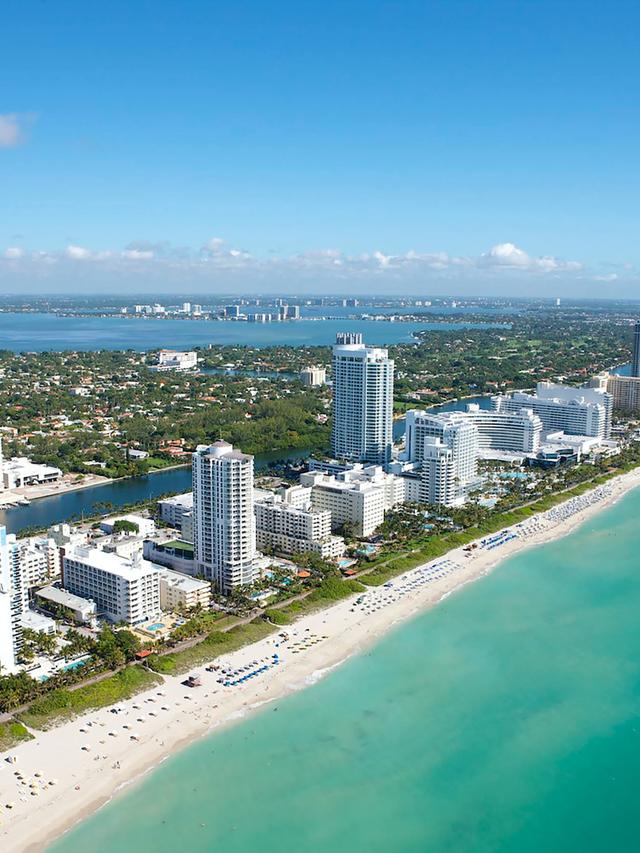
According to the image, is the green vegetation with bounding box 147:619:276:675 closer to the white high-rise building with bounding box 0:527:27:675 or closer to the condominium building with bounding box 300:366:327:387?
the white high-rise building with bounding box 0:527:27:675

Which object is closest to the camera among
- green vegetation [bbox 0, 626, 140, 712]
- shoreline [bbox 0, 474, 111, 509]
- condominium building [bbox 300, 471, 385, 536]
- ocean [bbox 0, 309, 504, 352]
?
green vegetation [bbox 0, 626, 140, 712]

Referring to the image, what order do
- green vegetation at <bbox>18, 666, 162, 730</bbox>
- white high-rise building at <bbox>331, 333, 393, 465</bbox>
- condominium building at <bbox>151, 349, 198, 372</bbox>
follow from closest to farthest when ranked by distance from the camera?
green vegetation at <bbox>18, 666, 162, 730</bbox> < white high-rise building at <bbox>331, 333, 393, 465</bbox> < condominium building at <bbox>151, 349, 198, 372</bbox>

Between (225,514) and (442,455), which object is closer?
(225,514)

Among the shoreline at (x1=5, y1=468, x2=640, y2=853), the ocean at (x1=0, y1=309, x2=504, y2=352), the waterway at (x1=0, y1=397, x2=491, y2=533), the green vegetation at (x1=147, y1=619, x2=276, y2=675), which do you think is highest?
the ocean at (x1=0, y1=309, x2=504, y2=352)

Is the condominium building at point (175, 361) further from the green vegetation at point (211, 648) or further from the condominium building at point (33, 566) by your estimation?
the green vegetation at point (211, 648)

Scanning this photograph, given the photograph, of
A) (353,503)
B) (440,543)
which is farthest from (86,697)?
(440,543)

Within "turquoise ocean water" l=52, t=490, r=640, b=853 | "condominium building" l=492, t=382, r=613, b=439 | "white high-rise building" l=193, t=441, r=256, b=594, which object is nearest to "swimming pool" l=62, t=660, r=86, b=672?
"turquoise ocean water" l=52, t=490, r=640, b=853

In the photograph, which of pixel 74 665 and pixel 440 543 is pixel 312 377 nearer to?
pixel 440 543

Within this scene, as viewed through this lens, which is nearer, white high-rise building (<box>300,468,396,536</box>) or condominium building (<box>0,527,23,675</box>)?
condominium building (<box>0,527,23,675</box>)
